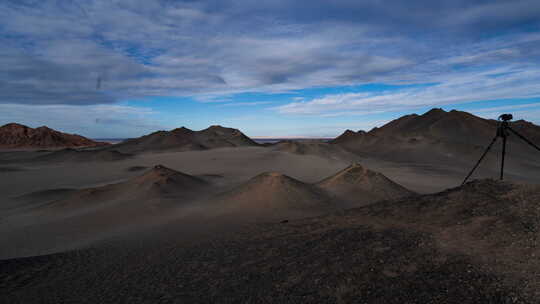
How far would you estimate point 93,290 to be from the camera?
5531mm

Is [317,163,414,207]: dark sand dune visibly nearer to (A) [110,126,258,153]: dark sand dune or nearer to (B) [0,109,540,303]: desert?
(B) [0,109,540,303]: desert

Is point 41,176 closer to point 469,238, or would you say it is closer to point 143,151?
point 143,151

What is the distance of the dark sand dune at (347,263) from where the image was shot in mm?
4156

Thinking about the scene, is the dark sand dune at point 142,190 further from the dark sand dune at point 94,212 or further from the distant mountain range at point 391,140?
the distant mountain range at point 391,140

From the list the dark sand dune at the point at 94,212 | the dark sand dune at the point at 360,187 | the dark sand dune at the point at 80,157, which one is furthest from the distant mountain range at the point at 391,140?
the dark sand dune at the point at 94,212

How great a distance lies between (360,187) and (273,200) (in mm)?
5106

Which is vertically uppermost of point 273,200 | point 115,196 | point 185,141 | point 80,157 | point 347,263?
point 185,141

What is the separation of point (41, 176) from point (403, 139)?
47.2 metres

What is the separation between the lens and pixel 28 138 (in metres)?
70.6

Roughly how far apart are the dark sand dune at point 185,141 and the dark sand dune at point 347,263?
152ft

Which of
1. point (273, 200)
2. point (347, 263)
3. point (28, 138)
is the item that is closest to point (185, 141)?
point (28, 138)

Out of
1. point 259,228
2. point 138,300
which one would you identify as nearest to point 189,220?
point 259,228

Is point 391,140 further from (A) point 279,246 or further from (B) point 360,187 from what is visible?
(A) point 279,246

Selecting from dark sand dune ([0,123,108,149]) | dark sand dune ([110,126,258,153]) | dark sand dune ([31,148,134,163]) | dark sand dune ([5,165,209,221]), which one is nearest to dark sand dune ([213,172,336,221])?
dark sand dune ([5,165,209,221])
